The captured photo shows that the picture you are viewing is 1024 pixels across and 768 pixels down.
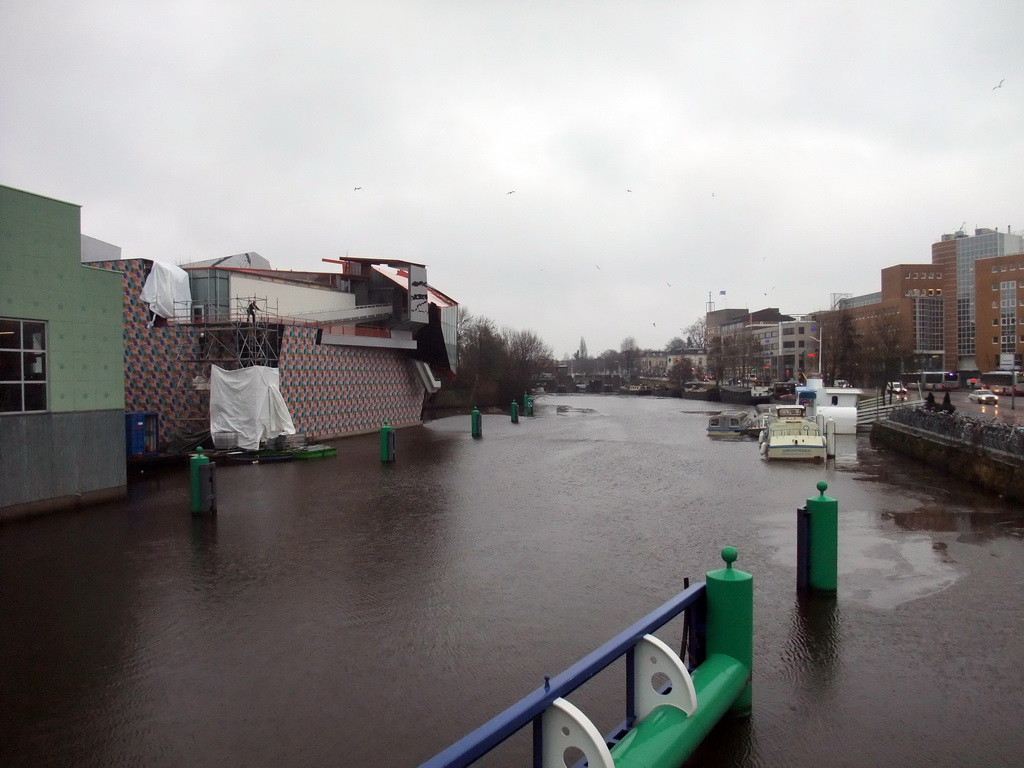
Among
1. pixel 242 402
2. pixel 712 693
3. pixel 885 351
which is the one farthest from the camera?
pixel 885 351

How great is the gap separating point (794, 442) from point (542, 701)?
760 inches

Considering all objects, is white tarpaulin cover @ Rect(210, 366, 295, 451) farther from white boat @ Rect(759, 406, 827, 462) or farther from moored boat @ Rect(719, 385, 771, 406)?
moored boat @ Rect(719, 385, 771, 406)

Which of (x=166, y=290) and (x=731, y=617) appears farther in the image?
(x=166, y=290)

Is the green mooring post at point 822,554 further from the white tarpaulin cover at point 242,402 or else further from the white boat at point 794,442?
the white tarpaulin cover at point 242,402

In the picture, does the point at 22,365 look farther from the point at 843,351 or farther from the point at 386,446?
the point at 843,351

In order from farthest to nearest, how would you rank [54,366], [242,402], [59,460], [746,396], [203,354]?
[746,396] → [203,354] → [242,402] → [59,460] → [54,366]

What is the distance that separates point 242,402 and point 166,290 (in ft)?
16.1

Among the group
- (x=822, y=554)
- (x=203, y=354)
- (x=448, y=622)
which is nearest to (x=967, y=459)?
(x=822, y=554)

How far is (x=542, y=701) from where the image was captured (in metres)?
3.13

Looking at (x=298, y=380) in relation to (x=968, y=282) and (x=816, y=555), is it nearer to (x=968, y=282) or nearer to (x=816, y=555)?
(x=816, y=555)

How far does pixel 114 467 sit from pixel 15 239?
15.0 feet

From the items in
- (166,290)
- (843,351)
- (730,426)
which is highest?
(166,290)

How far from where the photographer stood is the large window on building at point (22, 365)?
38.3 feet

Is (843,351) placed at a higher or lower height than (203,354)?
higher
